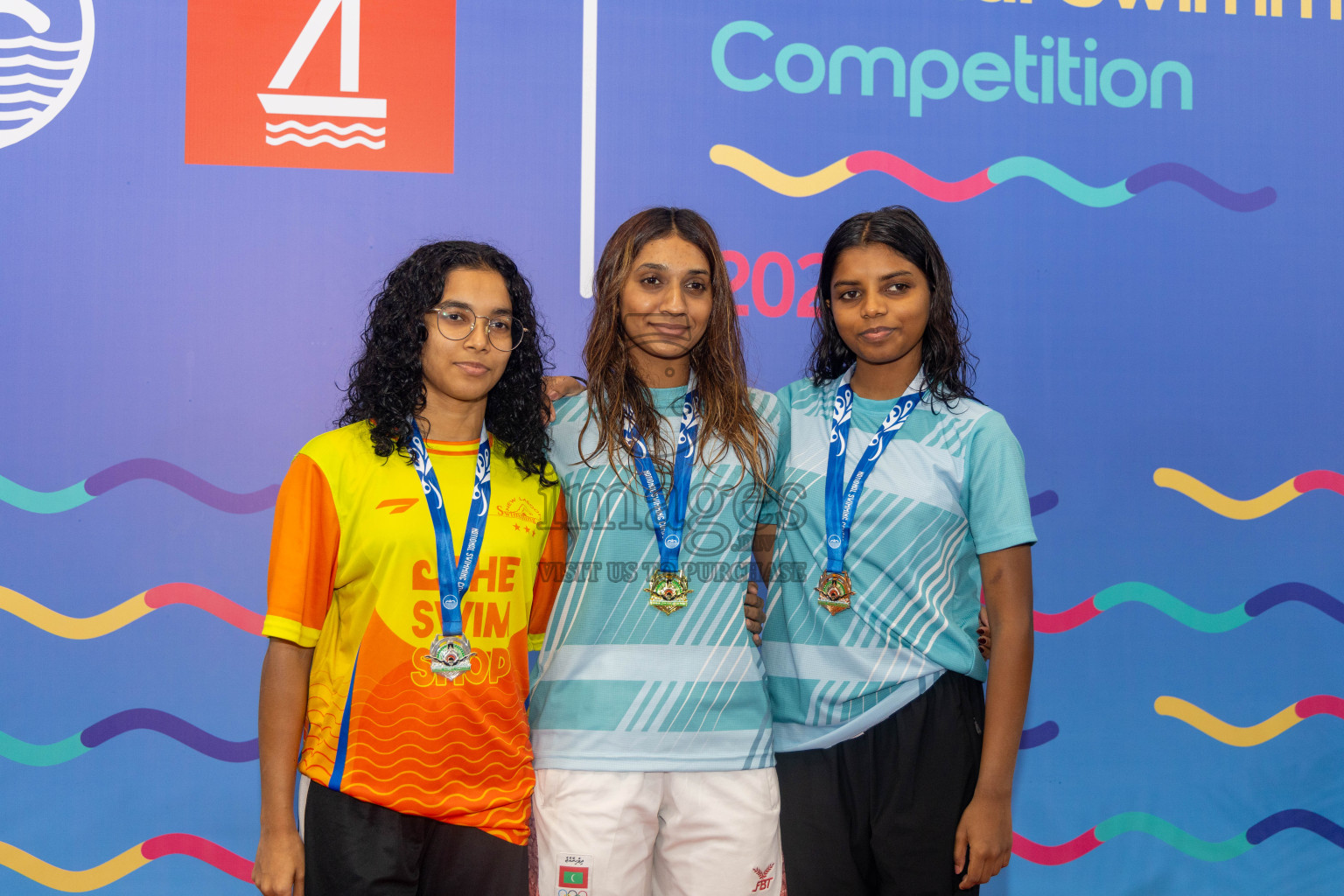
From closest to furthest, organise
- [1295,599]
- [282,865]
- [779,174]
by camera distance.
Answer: [282,865]
[779,174]
[1295,599]

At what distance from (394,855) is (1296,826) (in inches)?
111

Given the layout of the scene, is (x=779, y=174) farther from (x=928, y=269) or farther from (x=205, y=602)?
(x=205, y=602)

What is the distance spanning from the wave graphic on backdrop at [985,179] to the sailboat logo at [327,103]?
964 millimetres

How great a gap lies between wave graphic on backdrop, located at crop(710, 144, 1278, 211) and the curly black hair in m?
1.12

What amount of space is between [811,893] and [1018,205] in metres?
2.04

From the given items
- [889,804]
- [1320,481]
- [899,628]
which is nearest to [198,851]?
[889,804]

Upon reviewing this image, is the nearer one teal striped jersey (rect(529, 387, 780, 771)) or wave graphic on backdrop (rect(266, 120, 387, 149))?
teal striped jersey (rect(529, 387, 780, 771))

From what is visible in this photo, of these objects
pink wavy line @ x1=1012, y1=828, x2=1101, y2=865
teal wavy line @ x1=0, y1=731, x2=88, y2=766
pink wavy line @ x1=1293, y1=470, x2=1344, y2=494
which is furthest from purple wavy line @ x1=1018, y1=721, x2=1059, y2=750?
→ teal wavy line @ x1=0, y1=731, x2=88, y2=766

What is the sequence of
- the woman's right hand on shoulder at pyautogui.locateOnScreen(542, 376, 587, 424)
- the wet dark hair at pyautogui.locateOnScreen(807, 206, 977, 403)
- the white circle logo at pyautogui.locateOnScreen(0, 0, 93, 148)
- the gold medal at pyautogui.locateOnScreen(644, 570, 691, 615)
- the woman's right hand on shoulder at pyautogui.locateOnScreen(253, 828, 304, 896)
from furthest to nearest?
the white circle logo at pyautogui.locateOnScreen(0, 0, 93, 148), the woman's right hand on shoulder at pyautogui.locateOnScreen(542, 376, 587, 424), the wet dark hair at pyautogui.locateOnScreen(807, 206, 977, 403), the gold medal at pyautogui.locateOnScreen(644, 570, 691, 615), the woman's right hand on shoulder at pyautogui.locateOnScreen(253, 828, 304, 896)

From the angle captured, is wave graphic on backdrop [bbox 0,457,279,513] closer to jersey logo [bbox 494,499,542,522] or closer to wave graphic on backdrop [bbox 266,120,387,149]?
wave graphic on backdrop [bbox 266,120,387,149]

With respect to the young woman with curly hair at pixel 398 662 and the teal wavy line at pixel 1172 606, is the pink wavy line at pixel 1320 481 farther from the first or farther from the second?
the young woman with curly hair at pixel 398 662

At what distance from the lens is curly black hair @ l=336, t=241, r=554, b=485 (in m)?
1.67

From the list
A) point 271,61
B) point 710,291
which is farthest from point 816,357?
point 271,61

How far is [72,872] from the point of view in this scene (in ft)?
8.36
